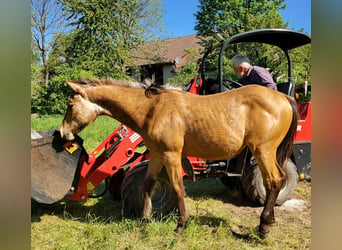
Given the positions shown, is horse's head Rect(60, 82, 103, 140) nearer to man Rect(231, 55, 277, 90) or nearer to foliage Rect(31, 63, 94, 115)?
man Rect(231, 55, 277, 90)

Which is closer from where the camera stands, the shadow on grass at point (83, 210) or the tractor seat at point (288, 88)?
the shadow on grass at point (83, 210)

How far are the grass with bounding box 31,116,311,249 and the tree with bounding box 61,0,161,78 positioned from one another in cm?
1027

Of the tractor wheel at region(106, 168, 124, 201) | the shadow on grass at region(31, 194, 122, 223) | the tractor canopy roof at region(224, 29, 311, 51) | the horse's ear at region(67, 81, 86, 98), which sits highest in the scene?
the tractor canopy roof at region(224, 29, 311, 51)

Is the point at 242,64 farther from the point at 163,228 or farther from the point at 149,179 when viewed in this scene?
the point at 163,228

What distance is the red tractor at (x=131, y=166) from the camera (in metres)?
3.14

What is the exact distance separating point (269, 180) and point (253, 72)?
149 cm

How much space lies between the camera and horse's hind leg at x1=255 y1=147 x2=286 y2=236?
2879 millimetres

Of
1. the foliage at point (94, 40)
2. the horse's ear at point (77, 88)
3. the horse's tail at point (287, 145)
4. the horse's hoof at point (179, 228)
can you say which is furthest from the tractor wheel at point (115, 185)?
the foliage at point (94, 40)

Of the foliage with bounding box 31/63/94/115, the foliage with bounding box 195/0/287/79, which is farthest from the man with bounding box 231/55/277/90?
the foliage with bounding box 195/0/287/79

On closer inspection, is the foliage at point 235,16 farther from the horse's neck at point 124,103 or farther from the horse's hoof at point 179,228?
the horse's hoof at point 179,228

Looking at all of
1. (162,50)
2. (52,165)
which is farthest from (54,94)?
(162,50)
